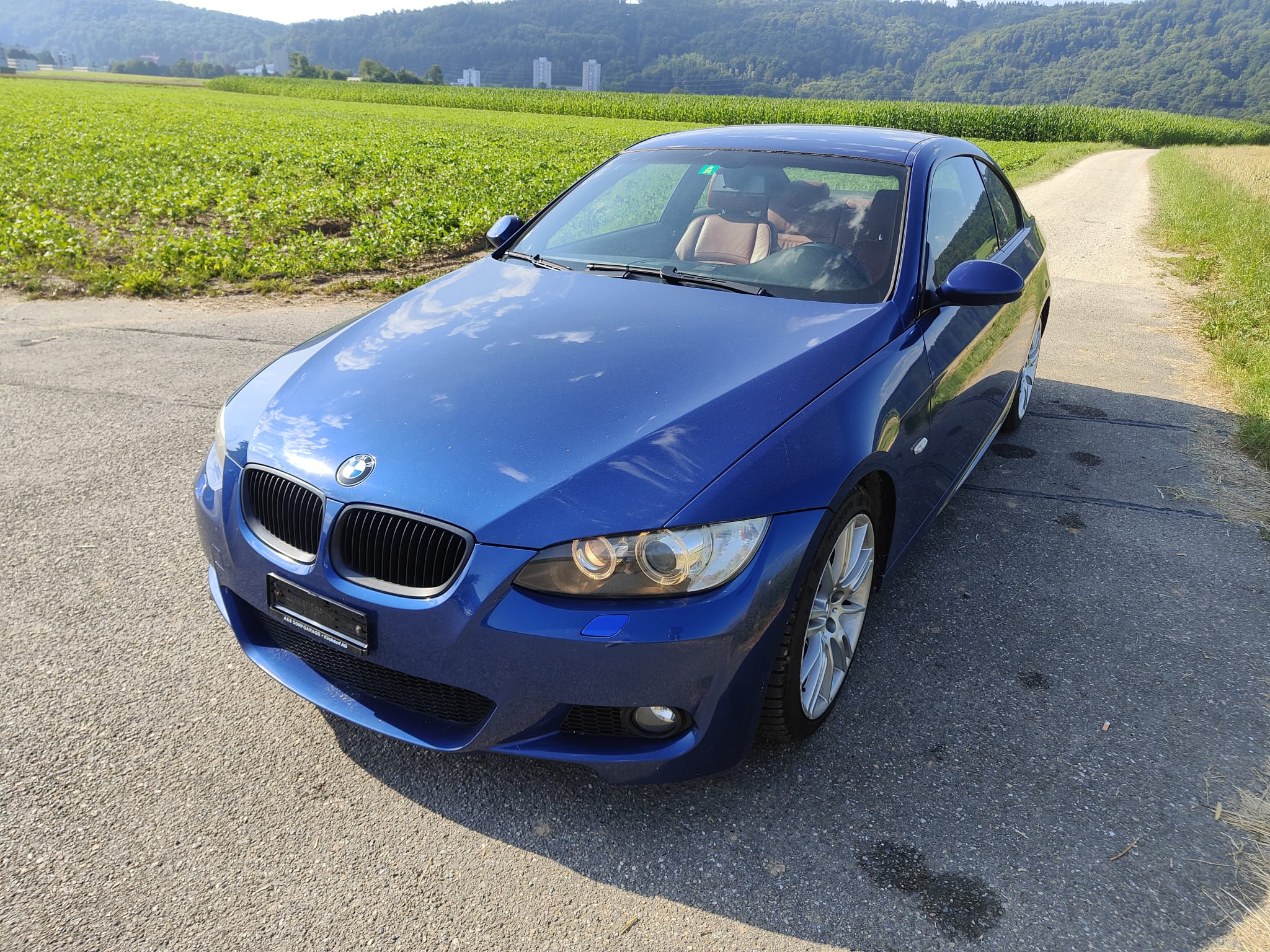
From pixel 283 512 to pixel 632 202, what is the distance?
2.23 metres

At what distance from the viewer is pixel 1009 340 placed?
405 centimetres

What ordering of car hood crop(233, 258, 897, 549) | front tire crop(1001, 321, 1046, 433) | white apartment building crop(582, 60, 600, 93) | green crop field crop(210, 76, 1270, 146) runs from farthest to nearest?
white apartment building crop(582, 60, 600, 93), green crop field crop(210, 76, 1270, 146), front tire crop(1001, 321, 1046, 433), car hood crop(233, 258, 897, 549)

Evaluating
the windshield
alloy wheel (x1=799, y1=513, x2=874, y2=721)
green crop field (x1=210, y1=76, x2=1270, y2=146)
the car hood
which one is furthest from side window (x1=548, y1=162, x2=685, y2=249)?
green crop field (x1=210, y1=76, x2=1270, y2=146)

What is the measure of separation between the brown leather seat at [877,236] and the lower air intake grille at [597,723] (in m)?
1.78

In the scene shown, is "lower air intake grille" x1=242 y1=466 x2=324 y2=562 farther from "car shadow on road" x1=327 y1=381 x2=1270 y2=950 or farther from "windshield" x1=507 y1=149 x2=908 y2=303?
"windshield" x1=507 y1=149 x2=908 y2=303

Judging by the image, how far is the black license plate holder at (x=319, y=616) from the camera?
6.88 feet

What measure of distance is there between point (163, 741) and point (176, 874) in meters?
0.53

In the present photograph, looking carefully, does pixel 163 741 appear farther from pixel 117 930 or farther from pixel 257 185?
pixel 257 185

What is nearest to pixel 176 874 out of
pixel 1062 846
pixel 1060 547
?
pixel 1062 846

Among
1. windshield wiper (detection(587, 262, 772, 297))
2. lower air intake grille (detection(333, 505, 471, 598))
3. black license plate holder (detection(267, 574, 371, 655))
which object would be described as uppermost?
windshield wiper (detection(587, 262, 772, 297))

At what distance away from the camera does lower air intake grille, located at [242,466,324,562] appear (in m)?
2.19

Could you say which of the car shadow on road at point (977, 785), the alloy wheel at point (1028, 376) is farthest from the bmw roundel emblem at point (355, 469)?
the alloy wheel at point (1028, 376)

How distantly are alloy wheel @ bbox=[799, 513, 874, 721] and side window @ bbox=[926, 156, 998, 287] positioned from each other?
1123 millimetres

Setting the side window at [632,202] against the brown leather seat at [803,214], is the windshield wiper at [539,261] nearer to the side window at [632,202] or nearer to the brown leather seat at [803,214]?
the side window at [632,202]
